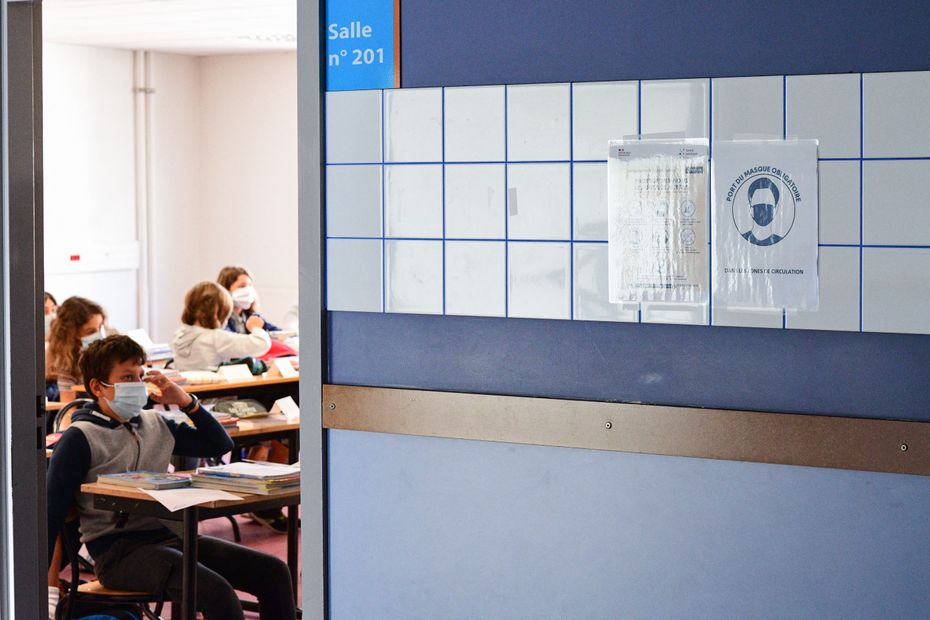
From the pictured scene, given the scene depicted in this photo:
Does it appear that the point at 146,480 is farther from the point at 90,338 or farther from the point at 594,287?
the point at 90,338

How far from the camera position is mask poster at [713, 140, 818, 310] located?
2240 millimetres

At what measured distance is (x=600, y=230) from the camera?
239 cm

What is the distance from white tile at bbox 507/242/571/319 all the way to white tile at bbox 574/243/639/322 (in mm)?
24

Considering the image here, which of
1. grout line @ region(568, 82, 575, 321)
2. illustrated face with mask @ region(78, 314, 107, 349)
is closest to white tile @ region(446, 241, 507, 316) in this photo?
grout line @ region(568, 82, 575, 321)

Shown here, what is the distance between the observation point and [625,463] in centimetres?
242

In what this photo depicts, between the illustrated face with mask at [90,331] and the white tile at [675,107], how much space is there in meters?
4.20

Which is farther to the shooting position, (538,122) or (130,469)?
(130,469)

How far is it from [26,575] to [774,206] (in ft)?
7.68

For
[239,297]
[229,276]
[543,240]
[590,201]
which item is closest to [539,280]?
[543,240]

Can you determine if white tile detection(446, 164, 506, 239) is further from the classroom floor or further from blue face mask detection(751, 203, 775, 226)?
the classroom floor

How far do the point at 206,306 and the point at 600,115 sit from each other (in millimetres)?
4740

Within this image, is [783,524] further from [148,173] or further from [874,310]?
[148,173]

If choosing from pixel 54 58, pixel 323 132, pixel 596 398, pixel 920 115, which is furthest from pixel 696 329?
pixel 54 58

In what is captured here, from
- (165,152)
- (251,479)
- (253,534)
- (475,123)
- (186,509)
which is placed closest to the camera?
(475,123)
